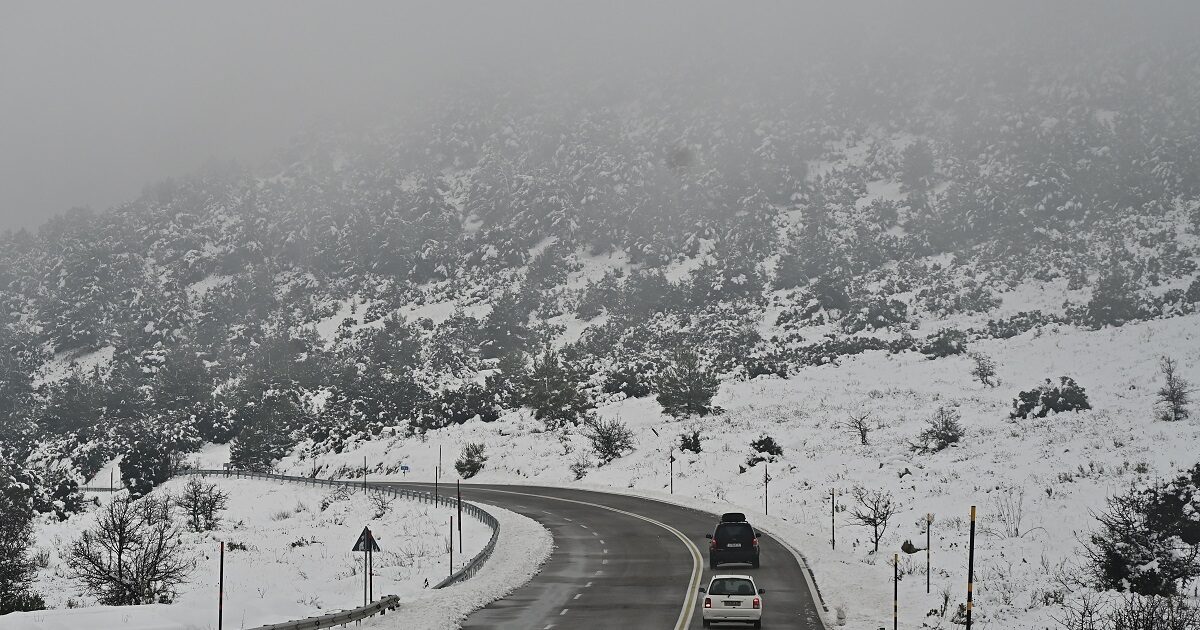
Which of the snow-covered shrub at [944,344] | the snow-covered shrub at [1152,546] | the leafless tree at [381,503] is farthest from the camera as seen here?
the snow-covered shrub at [944,344]

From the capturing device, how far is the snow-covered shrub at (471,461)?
79.8 m

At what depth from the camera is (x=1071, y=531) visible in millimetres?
29609

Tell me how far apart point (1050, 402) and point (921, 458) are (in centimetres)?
1678

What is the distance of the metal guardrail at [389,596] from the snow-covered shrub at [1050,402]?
3743cm

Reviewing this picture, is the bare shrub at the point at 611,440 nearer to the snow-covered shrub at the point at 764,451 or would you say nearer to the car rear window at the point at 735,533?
the snow-covered shrub at the point at 764,451

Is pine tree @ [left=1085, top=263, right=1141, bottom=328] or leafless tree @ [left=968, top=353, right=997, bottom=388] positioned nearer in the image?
leafless tree @ [left=968, top=353, right=997, bottom=388]

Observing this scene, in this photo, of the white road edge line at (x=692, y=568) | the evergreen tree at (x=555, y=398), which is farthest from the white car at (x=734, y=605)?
the evergreen tree at (x=555, y=398)

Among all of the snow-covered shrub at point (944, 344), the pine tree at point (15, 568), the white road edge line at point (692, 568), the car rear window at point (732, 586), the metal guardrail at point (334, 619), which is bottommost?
the pine tree at point (15, 568)

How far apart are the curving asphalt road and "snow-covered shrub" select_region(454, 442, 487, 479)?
28.9m

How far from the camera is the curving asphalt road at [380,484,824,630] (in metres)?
22.5

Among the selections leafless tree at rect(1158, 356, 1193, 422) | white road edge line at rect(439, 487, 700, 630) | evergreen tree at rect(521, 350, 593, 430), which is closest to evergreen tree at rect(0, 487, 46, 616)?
white road edge line at rect(439, 487, 700, 630)

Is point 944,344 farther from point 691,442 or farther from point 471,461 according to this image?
point 471,461

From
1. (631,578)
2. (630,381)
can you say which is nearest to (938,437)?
(631,578)

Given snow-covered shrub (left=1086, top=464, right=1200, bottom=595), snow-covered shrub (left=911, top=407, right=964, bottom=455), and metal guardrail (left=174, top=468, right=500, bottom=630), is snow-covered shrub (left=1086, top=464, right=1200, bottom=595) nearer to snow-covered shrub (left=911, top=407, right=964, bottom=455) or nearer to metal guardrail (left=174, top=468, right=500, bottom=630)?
metal guardrail (left=174, top=468, right=500, bottom=630)
